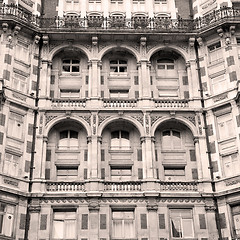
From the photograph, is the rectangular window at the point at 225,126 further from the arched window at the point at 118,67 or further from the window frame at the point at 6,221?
the window frame at the point at 6,221

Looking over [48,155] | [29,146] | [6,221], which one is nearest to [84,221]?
[6,221]

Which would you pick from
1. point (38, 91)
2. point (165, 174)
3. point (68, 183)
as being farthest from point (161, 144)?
point (38, 91)

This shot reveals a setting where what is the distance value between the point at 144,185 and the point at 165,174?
2532mm

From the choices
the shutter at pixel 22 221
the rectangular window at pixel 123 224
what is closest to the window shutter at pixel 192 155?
the rectangular window at pixel 123 224

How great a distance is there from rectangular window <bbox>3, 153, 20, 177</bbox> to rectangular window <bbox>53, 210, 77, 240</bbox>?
4.06 metres

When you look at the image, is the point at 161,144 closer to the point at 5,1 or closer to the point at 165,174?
the point at 165,174

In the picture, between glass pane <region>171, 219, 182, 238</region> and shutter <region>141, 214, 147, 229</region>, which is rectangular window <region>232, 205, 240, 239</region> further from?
shutter <region>141, 214, 147, 229</region>

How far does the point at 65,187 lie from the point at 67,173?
6.66 feet

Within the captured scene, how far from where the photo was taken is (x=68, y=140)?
37625 millimetres

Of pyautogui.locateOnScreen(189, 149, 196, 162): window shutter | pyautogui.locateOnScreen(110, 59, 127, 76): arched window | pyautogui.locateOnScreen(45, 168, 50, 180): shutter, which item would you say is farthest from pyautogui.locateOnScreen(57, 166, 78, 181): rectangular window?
pyautogui.locateOnScreen(110, 59, 127, 76): arched window

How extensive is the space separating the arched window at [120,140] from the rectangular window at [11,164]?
23.7ft

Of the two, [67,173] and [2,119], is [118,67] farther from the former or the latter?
[2,119]

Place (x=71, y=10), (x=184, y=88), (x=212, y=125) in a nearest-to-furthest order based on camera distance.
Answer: (x=212, y=125) → (x=184, y=88) → (x=71, y=10)

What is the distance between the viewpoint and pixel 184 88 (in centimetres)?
3962
